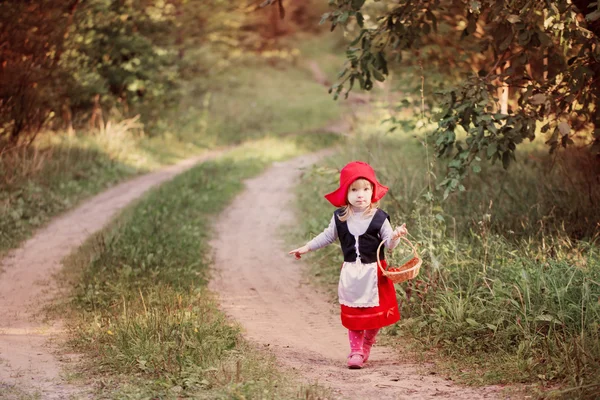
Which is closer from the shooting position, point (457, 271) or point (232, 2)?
point (457, 271)

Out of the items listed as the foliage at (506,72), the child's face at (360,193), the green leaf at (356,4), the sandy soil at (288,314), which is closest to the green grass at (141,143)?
the sandy soil at (288,314)

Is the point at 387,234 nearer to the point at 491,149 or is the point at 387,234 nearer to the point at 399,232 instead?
the point at 399,232

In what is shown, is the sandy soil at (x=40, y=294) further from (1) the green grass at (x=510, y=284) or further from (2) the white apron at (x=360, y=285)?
(1) the green grass at (x=510, y=284)

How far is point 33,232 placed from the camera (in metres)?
10.8

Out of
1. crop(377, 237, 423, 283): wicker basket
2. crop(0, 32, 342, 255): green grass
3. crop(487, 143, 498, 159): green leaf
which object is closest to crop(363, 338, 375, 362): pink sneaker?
crop(377, 237, 423, 283): wicker basket

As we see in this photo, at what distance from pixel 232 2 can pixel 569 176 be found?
59.9 feet

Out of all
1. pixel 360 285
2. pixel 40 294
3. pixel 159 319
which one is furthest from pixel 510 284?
pixel 40 294

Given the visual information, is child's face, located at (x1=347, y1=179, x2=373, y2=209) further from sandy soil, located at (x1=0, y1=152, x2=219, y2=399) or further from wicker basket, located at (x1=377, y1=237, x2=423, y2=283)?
sandy soil, located at (x1=0, y1=152, x2=219, y2=399)

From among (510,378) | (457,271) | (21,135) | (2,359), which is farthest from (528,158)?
(21,135)

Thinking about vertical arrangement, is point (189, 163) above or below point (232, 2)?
below

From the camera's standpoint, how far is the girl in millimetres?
5559

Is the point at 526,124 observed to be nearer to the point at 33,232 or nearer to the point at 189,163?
the point at 33,232

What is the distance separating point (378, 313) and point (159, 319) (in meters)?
1.62

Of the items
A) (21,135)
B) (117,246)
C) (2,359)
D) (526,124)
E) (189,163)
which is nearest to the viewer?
(2,359)
